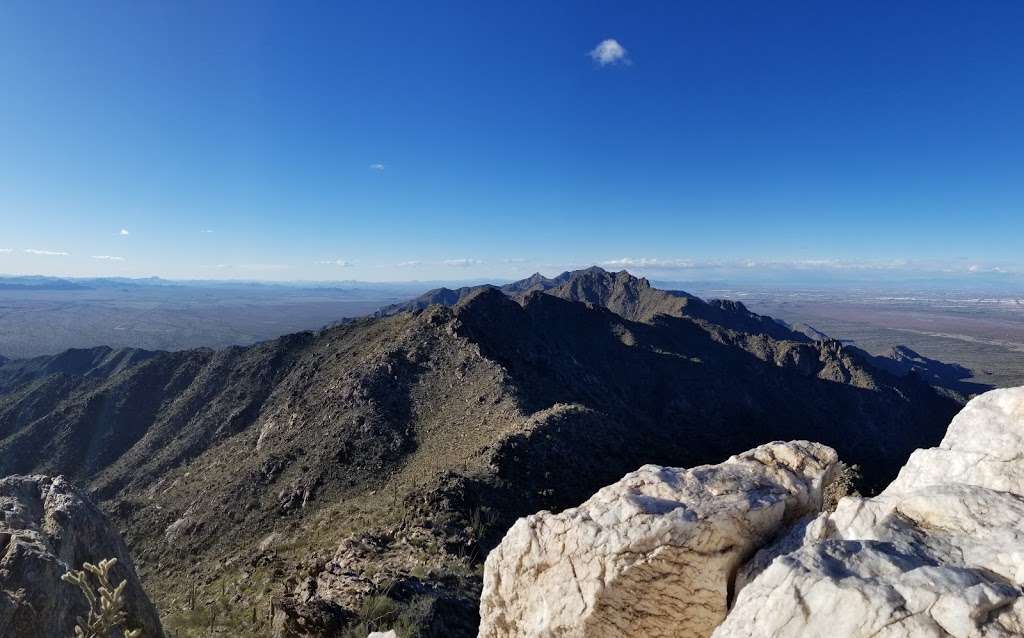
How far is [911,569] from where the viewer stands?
191 inches

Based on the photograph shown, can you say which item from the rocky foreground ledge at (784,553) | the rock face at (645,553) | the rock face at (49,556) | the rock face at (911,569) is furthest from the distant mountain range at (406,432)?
the rock face at (911,569)

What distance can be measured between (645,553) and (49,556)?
977 centimetres

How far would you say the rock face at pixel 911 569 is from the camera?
432 centimetres

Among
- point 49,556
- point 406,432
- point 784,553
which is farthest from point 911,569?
point 406,432

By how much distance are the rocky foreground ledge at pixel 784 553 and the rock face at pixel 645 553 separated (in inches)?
0.7

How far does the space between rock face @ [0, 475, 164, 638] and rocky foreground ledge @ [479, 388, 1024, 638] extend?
527cm

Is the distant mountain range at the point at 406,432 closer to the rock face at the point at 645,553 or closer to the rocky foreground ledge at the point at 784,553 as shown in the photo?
the rock face at the point at 645,553

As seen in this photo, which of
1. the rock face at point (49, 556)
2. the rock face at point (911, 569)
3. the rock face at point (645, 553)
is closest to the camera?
the rock face at point (911, 569)

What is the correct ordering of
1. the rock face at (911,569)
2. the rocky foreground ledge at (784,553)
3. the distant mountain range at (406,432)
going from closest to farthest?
the rock face at (911,569) < the rocky foreground ledge at (784,553) < the distant mountain range at (406,432)

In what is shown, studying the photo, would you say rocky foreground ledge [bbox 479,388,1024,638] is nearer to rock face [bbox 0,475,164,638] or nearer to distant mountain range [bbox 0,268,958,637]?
rock face [bbox 0,475,164,638]

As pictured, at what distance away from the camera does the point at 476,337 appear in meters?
49.4

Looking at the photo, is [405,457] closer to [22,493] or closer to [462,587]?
[462,587]

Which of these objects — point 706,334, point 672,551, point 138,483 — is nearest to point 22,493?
point 672,551

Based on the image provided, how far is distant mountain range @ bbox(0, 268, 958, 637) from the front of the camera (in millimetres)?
19703
